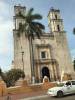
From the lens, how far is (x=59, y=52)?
46.9 metres

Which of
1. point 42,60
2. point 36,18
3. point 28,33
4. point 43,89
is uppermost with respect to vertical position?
point 36,18

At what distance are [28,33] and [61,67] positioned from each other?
1603 centimetres

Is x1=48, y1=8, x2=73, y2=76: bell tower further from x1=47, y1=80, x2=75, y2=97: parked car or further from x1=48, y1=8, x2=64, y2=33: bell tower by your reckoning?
x1=47, y1=80, x2=75, y2=97: parked car

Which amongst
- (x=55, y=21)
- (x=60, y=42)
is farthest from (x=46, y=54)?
(x=55, y=21)

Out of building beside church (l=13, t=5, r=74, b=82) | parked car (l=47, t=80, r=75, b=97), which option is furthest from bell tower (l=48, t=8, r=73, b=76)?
parked car (l=47, t=80, r=75, b=97)

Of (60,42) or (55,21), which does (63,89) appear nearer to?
(60,42)

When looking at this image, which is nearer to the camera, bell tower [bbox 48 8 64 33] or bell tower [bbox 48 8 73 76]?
bell tower [bbox 48 8 73 76]

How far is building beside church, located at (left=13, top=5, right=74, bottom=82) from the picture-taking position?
144ft

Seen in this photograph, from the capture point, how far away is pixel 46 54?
47031 mm

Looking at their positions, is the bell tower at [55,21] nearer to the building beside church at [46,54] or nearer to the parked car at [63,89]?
the building beside church at [46,54]

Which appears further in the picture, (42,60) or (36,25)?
(42,60)

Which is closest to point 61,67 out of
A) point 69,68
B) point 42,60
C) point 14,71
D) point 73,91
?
point 69,68

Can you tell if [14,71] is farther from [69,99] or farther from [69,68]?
[69,99]

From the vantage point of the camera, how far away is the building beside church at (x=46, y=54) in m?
43.9
